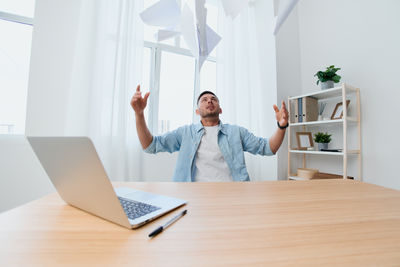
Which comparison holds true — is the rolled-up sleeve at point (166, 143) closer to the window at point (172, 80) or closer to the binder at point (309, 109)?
the window at point (172, 80)

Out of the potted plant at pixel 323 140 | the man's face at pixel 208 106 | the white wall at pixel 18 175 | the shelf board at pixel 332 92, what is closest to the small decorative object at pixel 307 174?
the potted plant at pixel 323 140

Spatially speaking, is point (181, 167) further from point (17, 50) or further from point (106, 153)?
point (17, 50)

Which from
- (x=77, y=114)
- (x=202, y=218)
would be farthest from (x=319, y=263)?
(x=77, y=114)

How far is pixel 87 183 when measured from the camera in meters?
0.36

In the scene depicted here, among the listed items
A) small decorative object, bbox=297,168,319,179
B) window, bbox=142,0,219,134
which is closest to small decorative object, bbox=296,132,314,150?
small decorative object, bbox=297,168,319,179

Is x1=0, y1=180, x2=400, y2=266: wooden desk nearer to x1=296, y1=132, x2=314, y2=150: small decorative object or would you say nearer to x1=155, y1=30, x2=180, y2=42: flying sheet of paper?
x1=155, y1=30, x2=180, y2=42: flying sheet of paper

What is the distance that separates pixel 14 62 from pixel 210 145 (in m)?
1.72

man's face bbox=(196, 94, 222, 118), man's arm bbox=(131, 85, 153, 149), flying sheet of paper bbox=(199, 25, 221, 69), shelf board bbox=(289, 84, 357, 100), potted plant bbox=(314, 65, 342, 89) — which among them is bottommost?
man's arm bbox=(131, 85, 153, 149)

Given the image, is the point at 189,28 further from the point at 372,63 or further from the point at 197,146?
the point at 372,63

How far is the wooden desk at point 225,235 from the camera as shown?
25 centimetres

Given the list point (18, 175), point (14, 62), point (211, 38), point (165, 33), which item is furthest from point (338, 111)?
point (14, 62)

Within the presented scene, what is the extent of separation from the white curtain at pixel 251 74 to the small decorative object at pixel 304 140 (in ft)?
1.13

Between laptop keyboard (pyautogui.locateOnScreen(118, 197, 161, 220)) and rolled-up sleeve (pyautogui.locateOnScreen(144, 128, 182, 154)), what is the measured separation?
83 cm

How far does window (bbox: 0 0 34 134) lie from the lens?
1.36 m
